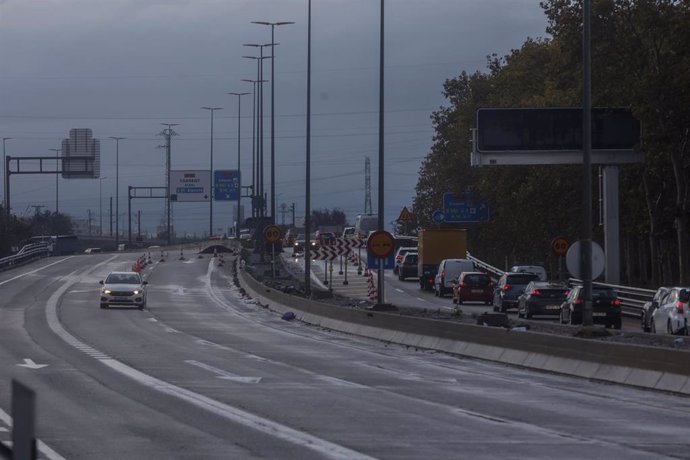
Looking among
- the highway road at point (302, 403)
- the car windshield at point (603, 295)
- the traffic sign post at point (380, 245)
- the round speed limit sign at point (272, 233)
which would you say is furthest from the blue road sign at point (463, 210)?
the highway road at point (302, 403)

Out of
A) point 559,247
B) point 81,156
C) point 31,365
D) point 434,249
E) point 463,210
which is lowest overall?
point 31,365

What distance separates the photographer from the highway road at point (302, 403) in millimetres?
12977

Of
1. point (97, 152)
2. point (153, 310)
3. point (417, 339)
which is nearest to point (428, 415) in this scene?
point (417, 339)

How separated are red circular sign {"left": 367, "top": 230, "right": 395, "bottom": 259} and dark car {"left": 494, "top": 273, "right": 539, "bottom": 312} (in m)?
17.0

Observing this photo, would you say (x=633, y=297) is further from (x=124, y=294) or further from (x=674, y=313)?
(x=674, y=313)

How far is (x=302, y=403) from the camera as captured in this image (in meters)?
17.5

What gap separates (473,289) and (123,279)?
16.7m

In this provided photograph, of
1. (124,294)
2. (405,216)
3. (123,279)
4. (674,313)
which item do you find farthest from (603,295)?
(405,216)

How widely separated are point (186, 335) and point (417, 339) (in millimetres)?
7095

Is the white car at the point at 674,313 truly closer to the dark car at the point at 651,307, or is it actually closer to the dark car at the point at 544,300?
the dark car at the point at 651,307


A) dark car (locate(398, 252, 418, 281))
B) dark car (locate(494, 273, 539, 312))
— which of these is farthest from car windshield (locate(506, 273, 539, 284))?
dark car (locate(398, 252, 418, 281))

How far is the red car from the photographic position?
188 feet

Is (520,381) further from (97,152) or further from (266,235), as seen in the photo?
(97,152)

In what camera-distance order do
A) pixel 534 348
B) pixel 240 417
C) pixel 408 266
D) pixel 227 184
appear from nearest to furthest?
pixel 240 417 < pixel 534 348 < pixel 408 266 < pixel 227 184
